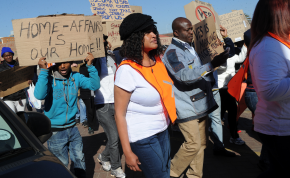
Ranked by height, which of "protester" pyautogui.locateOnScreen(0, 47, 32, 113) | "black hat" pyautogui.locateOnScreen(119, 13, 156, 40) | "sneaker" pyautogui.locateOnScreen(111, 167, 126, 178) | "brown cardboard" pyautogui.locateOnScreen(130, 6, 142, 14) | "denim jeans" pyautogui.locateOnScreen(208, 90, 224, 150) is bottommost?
"sneaker" pyautogui.locateOnScreen(111, 167, 126, 178)

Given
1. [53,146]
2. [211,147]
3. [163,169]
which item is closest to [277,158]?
[163,169]

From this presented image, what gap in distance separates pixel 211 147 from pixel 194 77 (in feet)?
8.18

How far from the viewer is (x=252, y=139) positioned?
16.6 ft

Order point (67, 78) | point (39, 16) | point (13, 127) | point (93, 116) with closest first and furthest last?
point (13, 127)
point (39, 16)
point (67, 78)
point (93, 116)

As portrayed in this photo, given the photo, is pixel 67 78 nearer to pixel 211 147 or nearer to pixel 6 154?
pixel 6 154

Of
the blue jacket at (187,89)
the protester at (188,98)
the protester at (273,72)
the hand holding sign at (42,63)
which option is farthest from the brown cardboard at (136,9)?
the protester at (273,72)

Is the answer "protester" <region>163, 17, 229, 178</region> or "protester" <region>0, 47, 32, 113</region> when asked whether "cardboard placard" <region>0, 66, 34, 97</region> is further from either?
"protester" <region>0, 47, 32, 113</region>

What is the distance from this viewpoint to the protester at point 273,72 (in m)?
1.79

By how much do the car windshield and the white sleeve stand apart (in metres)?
0.82

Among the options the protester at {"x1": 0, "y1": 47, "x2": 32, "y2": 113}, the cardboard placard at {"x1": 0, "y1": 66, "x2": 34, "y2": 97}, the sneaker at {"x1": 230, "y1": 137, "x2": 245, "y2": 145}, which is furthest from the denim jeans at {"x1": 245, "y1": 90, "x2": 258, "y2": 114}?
the protester at {"x1": 0, "y1": 47, "x2": 32, "y2": 113}

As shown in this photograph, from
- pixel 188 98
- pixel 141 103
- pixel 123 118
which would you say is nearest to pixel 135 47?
pixel 141 103

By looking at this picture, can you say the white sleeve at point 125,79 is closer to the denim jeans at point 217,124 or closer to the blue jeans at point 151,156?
the blue jeans at point 151,156

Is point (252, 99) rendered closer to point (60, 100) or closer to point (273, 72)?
point (273, 72)

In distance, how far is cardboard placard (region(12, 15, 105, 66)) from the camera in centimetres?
288
